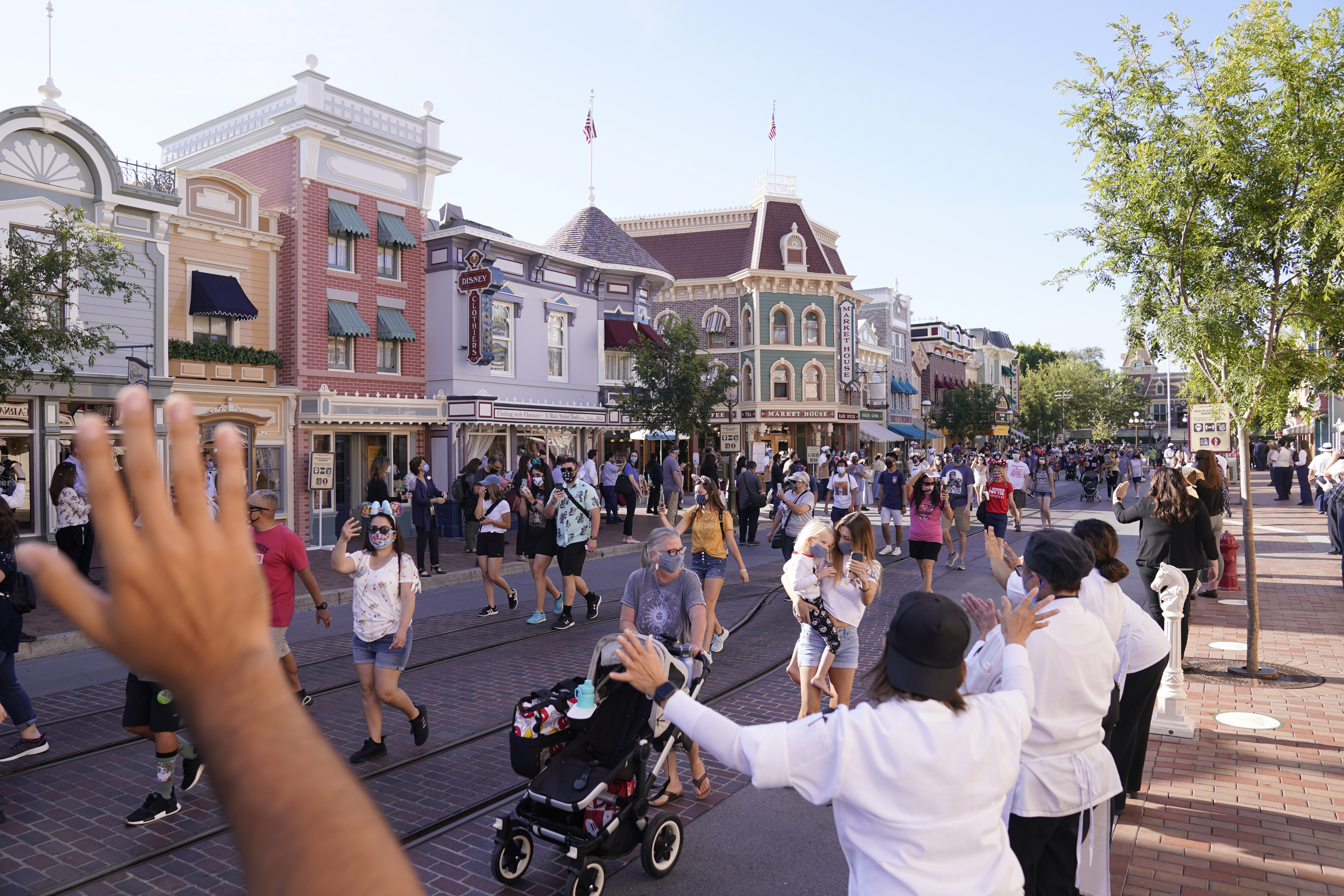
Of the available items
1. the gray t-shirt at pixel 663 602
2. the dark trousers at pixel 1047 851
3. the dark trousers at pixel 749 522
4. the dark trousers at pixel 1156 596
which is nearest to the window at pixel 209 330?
the dark trousers at pixel 749 522

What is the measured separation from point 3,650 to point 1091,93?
10449 millimetres

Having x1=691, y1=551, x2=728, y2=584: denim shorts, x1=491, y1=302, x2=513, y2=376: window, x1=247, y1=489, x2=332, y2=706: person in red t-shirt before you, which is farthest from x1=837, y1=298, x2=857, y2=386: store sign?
x1=247, y1=489, x2=332, y2=706: person in red t-shirt

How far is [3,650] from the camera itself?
6.09 metres

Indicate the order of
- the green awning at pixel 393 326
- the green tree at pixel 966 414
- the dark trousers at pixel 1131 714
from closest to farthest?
the dark trousers at pixel 1131 714
the green awning at pixel 393 326
the green tree at pixel 966 414

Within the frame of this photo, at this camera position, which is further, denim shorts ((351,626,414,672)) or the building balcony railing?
the building balcony railing

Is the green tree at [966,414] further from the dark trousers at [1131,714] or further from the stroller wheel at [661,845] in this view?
the stroller wheel at [661,845]

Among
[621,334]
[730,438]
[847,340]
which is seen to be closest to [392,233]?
[621,334]

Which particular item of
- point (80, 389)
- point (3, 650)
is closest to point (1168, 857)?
point (3, 650)

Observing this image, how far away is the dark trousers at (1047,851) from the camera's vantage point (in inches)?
137

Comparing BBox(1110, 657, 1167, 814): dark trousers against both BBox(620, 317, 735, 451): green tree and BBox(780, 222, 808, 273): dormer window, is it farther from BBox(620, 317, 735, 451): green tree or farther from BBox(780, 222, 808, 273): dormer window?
BBox(780, 222, 808, 273): dormer window

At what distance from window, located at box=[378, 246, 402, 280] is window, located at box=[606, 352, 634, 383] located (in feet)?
27.3

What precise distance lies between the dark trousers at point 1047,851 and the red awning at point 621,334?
24423 mm

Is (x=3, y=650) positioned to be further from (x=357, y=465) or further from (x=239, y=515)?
(x=357, y=465)

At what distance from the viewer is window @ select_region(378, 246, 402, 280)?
2150cm
